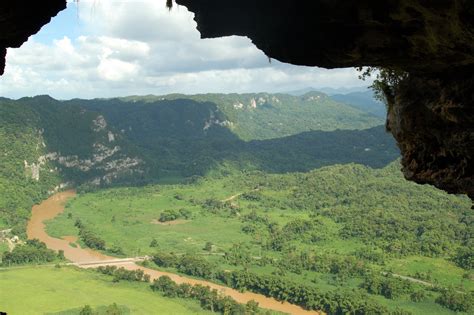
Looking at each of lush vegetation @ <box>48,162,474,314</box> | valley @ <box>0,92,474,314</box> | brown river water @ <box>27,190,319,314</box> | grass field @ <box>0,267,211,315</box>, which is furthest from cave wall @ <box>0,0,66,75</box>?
brown river water @ <box>27,190,319,314</box>

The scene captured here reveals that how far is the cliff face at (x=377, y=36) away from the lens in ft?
25.3

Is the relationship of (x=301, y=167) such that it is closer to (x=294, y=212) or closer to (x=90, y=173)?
(x=294, y=212)

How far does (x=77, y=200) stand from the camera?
130625mm

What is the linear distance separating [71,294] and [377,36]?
64611mm

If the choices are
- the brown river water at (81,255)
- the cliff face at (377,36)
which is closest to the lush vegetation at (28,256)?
the brown river water at (81,255)

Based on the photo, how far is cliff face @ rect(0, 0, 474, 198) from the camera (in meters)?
7.72

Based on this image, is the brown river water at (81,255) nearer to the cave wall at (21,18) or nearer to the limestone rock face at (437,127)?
the limestone rock face at (437,127)

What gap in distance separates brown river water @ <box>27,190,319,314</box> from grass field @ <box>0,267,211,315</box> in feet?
21.3

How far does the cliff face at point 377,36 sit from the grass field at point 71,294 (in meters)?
51.4

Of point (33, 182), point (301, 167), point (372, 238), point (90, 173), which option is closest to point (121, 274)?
point (372, 238)

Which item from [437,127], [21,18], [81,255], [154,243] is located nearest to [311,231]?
[154,243]

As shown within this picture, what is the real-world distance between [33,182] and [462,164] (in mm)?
139073

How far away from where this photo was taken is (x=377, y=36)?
28.5 feet

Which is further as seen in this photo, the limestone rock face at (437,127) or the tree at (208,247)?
the tree at (208,247)
